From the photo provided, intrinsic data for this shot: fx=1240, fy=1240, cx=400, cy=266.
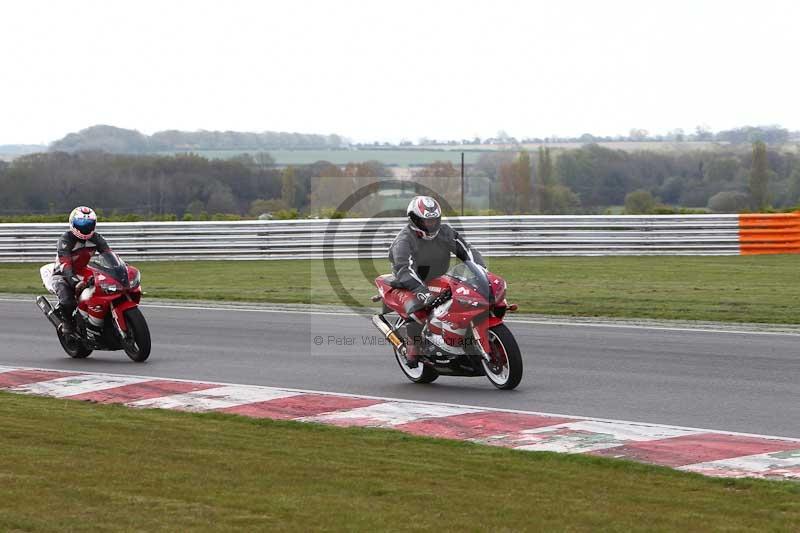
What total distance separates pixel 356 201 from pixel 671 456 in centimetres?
2476

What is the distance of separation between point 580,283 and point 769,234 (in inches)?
291

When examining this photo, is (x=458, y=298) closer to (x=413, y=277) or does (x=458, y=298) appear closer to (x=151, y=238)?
(x=413, y=277)

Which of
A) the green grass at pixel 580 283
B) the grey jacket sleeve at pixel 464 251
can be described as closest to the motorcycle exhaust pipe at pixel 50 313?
Result: the grey jacket sleeve at pixel 464 251

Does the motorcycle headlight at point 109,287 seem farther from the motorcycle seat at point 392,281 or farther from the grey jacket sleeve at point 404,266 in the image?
the grey jacket sleeve at point 404,266

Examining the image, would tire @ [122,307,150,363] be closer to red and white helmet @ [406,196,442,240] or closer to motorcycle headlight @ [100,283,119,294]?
motorcycle headlight @ [100,283,119,294]

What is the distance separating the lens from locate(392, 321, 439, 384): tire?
→ 38.9ft

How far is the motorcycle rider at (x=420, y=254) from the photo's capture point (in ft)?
36.8

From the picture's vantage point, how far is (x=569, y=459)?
311 inches

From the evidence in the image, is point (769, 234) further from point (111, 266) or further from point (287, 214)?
point (111, 266)

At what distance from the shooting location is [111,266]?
44.6 ft

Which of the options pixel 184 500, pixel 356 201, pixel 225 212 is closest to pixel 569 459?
pixel 184 500

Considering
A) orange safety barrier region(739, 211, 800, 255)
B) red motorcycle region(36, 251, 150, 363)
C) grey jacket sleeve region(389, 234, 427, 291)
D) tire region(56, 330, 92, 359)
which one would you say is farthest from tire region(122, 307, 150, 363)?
orange safety barrier region(739, 211, 800, 255)

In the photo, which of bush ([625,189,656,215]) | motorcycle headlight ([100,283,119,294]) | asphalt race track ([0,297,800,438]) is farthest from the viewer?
bush ([625,189,656,215])

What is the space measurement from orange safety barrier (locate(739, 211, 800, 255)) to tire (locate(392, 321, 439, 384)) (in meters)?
17.2
